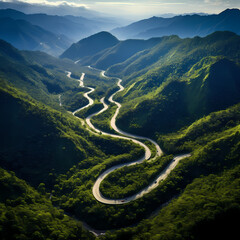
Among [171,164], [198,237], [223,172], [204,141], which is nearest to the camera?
[198,237]

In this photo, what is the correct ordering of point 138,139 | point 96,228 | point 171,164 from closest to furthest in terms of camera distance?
point 96,228
point 171,164
point 138,139

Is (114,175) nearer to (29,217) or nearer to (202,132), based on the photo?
(29,217)

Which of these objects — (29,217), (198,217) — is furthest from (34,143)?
(198,217)

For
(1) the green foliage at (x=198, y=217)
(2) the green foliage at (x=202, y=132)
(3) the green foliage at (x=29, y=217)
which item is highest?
(2) the green foliage at (x=202, y=132)

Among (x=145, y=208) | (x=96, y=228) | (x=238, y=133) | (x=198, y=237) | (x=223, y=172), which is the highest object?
(x=238, y=133)

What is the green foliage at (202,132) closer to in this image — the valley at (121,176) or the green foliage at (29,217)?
the valley at (121,176)

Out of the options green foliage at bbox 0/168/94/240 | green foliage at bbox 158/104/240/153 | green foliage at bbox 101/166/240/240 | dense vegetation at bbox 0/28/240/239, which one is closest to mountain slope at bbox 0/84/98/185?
dense vegetation at bbox 0/28/240/239

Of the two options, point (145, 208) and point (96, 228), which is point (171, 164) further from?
point (96, 228)

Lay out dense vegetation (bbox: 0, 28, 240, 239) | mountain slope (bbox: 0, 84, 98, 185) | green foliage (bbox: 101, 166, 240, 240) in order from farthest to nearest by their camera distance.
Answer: mountain slope (bbox: 0, 84, 98, 185)
dense vegetation (bbox: 0, 28, 240, 239)
green foliage (bbox: 101, 166, 240, 240)

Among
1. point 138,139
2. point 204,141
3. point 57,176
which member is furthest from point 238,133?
point 57,176

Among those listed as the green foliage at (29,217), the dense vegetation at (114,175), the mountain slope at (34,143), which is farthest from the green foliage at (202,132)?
the green foliage at (29,217)

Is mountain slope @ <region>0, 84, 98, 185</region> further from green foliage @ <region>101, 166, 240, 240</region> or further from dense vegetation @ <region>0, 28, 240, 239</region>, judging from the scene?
green foliage @ <region>101, 166, 240, 240</region>
